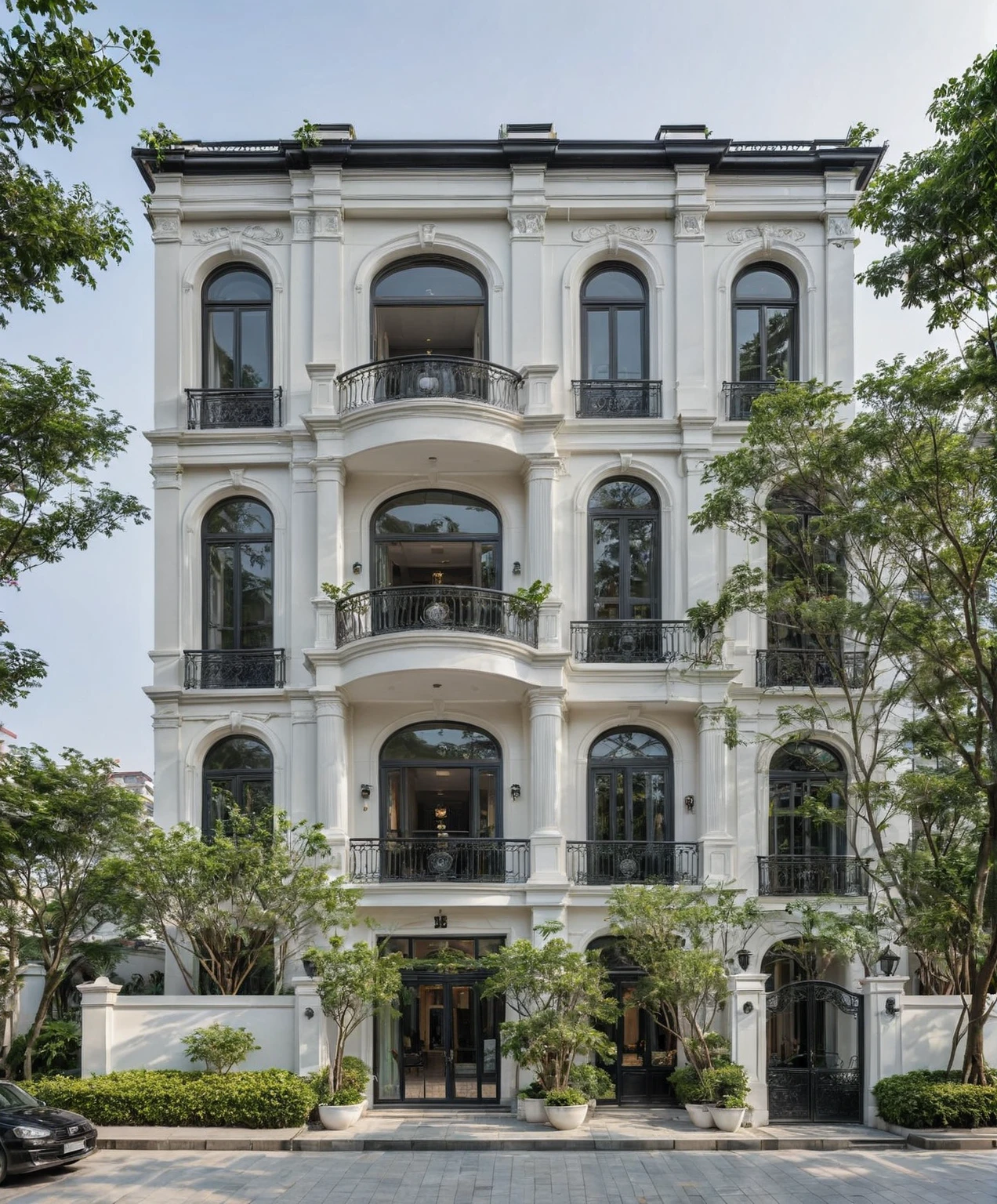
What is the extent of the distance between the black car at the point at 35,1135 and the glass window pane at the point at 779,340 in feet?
51.7

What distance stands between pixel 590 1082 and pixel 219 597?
32.5 feet

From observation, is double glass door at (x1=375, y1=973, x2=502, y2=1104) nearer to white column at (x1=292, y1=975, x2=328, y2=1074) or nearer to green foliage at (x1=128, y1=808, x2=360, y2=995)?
white column at (x1=292, y1=975, x2=328, y2=1074)

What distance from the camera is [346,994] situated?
55.2 ft

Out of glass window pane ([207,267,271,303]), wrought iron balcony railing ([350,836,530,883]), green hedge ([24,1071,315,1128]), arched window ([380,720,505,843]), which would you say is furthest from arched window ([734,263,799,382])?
green hedge ([24,1071,315,1128])

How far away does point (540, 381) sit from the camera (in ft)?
66.1

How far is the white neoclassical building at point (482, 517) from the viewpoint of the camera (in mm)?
19344

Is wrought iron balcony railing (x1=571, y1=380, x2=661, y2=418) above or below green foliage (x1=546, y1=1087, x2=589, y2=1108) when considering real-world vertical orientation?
above

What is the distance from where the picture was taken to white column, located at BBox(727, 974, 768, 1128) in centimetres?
1691

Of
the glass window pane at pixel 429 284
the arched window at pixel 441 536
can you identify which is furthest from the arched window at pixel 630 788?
the glass window pane at pixel 429 284

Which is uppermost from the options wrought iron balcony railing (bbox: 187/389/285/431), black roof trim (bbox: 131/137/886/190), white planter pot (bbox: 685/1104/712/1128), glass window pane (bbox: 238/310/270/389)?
black roof trim (bbox: 131/137/886/190)

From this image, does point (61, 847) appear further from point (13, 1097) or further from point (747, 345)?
point (747, 345)

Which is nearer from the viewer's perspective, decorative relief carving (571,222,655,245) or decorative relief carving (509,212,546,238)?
decorative relief carving (509,212,546,238)

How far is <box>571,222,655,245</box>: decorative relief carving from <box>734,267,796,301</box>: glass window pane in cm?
188

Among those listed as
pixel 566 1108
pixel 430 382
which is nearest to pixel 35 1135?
pixel 566 1108
